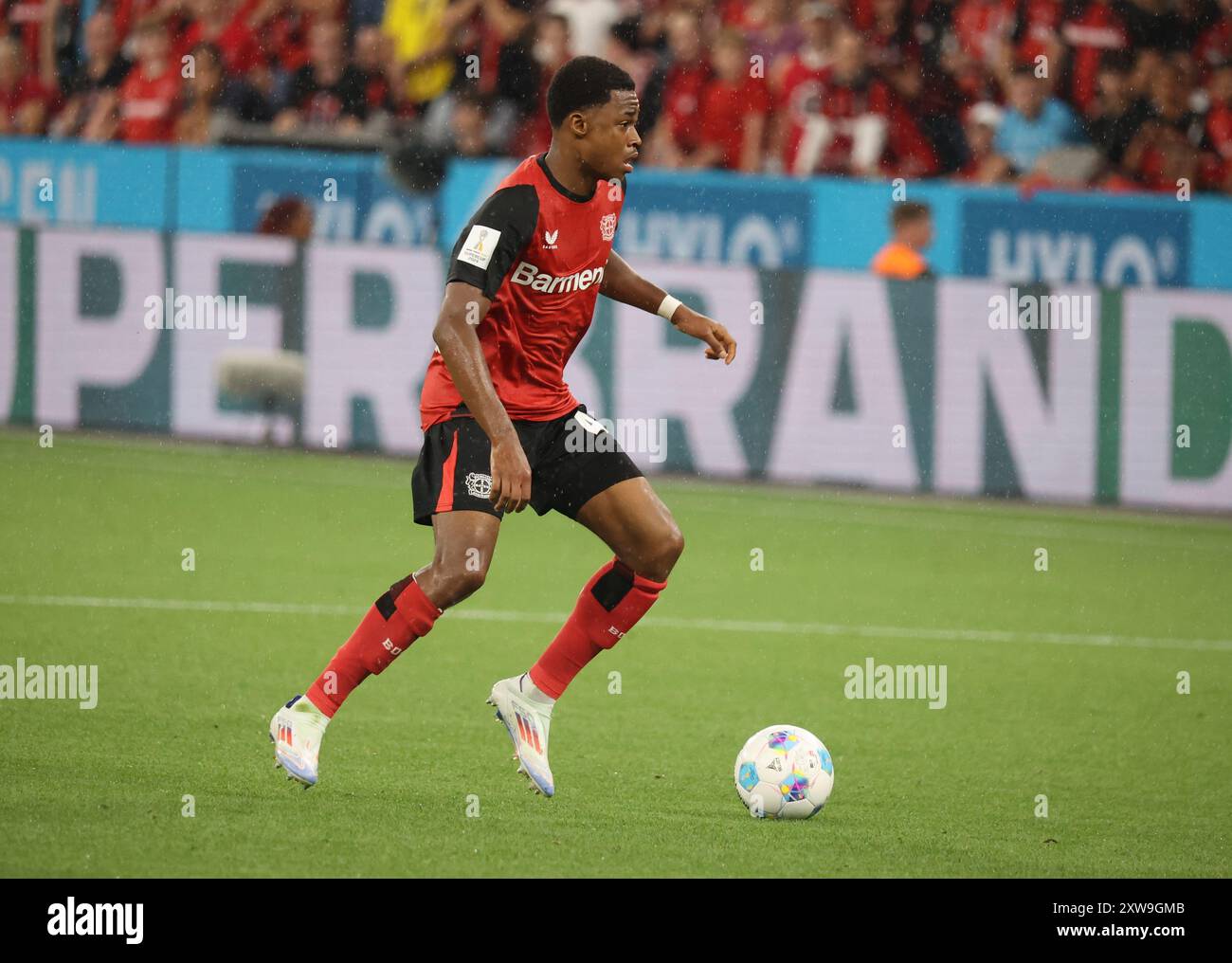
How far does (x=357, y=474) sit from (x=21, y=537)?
9.62 feet

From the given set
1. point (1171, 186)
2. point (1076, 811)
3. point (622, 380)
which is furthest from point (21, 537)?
point (1171, 186)

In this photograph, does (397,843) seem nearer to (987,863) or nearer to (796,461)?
(987,863)

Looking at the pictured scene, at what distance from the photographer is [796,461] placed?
496 inches

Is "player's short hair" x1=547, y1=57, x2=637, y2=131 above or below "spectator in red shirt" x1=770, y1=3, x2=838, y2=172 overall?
below

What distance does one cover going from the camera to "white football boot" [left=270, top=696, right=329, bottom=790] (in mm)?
5430

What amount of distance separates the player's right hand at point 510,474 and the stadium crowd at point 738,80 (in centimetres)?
986

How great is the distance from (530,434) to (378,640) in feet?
2.45

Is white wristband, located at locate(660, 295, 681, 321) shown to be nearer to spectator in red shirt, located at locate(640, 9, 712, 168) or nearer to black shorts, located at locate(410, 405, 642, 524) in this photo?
black shorts, located at locate(410, 405, 642, 524)

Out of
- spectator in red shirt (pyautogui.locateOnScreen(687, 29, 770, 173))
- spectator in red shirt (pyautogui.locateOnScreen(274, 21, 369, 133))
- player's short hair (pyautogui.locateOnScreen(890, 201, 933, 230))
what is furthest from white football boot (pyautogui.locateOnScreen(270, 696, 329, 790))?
spectator in red shirt (pyautogui.locateOnScreen(274, 21, 369, 133))

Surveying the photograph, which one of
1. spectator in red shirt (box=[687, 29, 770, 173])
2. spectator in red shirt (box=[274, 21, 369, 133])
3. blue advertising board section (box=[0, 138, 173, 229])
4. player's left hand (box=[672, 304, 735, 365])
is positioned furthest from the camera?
spectator in red shirt (box=[274, 21, 369, 133])

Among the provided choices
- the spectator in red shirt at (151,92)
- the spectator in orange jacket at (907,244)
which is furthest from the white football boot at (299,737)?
the spectator in red shirt at (151,92)

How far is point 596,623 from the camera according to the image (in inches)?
235

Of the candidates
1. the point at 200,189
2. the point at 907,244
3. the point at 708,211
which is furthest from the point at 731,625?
the point at 200,189

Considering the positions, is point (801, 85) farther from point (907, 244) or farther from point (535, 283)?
point (535, 283)
